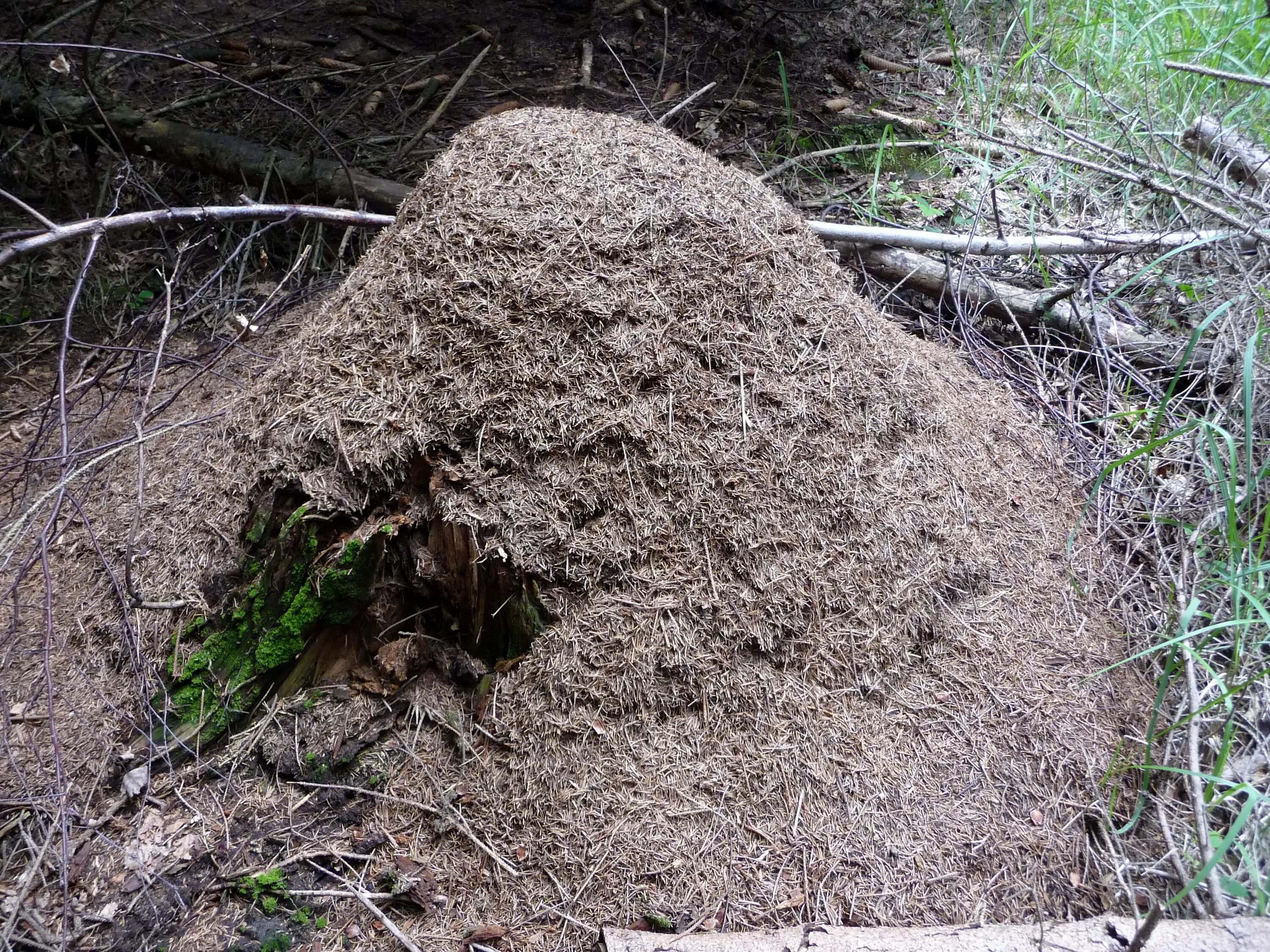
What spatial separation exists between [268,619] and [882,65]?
487 cm

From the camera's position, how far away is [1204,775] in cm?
191

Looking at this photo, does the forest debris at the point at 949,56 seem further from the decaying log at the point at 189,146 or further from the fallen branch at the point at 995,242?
the decaying log at the point at 189,146

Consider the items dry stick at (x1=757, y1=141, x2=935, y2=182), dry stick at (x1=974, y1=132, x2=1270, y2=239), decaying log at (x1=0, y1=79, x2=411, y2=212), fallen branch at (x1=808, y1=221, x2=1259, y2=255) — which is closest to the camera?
dry stick at (x1=974, y1=132, x2=1270, y2=239)

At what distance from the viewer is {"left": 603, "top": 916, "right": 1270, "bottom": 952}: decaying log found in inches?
68.8

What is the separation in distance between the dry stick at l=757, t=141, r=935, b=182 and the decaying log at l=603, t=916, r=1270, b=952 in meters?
3.46

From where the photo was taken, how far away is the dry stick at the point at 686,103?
4.10m

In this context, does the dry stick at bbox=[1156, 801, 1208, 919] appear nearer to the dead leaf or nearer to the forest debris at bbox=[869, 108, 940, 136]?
the dead leaf

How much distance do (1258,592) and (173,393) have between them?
401 cm

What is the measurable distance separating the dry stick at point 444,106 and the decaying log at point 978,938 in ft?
12.5

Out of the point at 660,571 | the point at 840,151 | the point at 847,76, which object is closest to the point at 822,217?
the point at 840,151

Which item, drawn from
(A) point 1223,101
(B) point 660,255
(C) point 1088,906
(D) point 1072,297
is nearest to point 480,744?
(B) point 660,255

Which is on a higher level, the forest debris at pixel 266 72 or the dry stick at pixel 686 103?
the dry stick at pixel 686 103

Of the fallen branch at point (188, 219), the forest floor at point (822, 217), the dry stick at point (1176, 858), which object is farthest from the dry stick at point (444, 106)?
the dry stick at point (1176, 858)

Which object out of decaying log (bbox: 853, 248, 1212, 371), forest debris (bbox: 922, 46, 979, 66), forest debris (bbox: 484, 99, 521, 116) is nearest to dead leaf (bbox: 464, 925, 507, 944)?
decaying log (bbox: 853, 248, 1212, 371)
